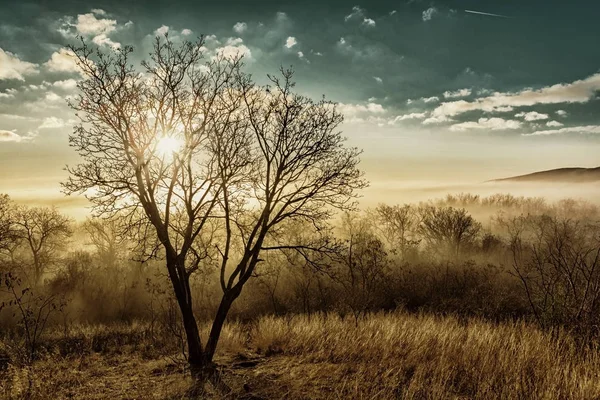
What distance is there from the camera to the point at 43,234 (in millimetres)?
39938

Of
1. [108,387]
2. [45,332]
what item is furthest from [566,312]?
[45,332]

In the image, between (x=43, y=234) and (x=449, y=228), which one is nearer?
(x=43, y=234)

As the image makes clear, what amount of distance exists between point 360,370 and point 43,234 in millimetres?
41621

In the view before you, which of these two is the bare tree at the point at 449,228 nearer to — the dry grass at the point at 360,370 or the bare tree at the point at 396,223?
the bare tree at the point at 396,223

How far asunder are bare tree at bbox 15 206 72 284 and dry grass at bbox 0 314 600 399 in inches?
1242

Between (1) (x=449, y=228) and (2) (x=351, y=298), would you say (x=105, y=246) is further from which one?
(1) (x=449, y=228)

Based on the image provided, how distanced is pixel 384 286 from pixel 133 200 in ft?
87.5

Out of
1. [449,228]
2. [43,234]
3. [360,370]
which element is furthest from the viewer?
[449,228]

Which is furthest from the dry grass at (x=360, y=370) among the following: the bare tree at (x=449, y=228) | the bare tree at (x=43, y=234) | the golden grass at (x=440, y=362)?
the bare tree at (x=449, y=228)

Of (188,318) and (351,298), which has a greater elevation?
(188,318)

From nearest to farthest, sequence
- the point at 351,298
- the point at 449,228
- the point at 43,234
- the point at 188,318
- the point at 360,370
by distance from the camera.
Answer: the point at 360,370 < the point at 188,318 < the point at 351,298 < the point at 43,234 < the point at 449,228

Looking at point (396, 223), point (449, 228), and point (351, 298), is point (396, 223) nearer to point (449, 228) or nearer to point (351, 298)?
point (449, 228)

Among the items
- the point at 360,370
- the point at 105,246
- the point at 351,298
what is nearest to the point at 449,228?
the point at 351,298

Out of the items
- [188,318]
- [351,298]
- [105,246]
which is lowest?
[351,298]
